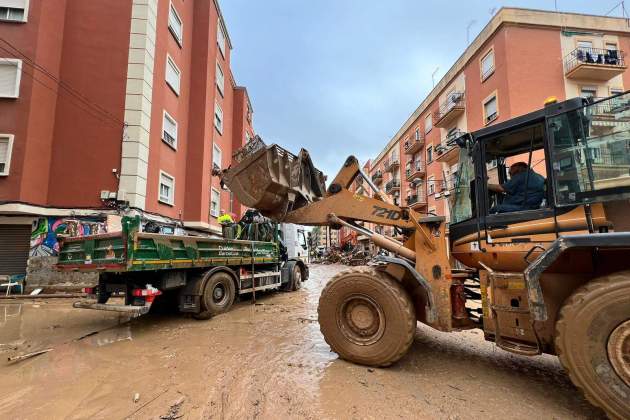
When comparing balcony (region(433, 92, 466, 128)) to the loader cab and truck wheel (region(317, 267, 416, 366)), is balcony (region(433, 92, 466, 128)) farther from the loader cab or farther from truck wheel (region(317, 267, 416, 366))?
truck wheel (region(317, 267, 416, 366))

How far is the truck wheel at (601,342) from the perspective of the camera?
258cm

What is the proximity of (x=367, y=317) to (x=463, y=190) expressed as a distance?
2093mm

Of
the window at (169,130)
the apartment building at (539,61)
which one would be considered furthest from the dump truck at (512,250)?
the apartment building at (539,61)

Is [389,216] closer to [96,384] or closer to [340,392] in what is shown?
[340,392]

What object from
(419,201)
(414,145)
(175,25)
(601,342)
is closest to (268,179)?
(601,342)

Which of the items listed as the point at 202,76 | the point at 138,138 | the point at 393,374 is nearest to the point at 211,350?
the point at 393,374

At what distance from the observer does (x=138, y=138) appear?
38.5ft

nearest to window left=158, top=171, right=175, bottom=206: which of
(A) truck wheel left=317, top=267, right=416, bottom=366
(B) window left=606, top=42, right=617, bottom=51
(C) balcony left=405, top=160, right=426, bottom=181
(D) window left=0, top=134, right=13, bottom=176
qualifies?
(D) window left=0, top=134, right=13, bottom=176

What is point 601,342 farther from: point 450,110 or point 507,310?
point 450,110

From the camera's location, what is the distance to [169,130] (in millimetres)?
14297

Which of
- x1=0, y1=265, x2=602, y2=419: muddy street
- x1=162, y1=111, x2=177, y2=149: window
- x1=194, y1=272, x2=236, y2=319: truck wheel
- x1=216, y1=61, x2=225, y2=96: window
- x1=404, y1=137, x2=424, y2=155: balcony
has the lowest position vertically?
x1=0, y1=265, x2=602, y2=419: muddy street

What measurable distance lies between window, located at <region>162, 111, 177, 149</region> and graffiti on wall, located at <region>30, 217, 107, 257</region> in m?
4.61

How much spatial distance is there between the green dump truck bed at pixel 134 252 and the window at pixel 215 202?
10755 millimetres

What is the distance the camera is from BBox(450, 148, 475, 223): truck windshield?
160 inches
